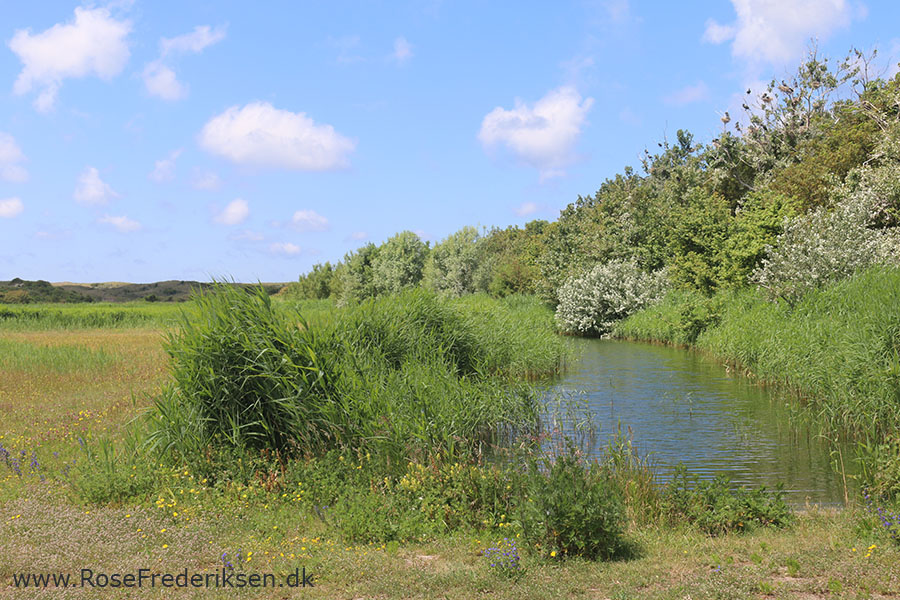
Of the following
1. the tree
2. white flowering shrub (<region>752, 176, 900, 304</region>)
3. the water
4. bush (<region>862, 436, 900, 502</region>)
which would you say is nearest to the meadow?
bush (<region>862, 436, 900, 502</region>)

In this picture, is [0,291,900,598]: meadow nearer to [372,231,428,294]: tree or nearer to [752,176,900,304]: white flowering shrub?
[752,176,900,304]: white flowering shrub

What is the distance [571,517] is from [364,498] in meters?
2.64

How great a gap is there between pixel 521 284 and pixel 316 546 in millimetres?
52127

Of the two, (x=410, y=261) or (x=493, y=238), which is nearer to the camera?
(x=410, y=261)

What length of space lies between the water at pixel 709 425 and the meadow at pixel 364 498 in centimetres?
227

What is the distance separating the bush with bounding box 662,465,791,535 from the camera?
298 inches

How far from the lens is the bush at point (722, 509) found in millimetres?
7559

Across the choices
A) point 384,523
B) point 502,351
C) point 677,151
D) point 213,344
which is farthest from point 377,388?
point 677,151

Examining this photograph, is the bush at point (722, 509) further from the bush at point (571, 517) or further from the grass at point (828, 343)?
the grass at point (828, 343)

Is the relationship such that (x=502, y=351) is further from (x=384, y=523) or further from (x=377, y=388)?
(x=384, y=523)

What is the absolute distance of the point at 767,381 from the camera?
63.5ft

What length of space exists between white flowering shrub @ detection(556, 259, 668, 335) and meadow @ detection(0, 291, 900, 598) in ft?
87.6

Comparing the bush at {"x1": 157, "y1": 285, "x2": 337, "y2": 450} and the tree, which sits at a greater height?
the tree

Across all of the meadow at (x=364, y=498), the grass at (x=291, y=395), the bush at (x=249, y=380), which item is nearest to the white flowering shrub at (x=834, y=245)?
the meadow at (x=364, y=498)
